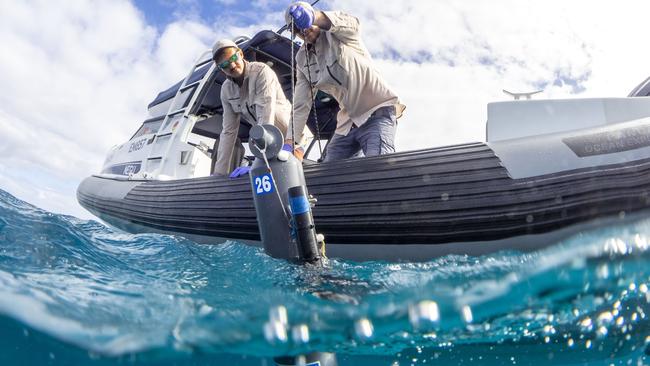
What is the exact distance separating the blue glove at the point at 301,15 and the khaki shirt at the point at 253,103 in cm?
133

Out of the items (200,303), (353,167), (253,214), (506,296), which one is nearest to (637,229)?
(506,296)

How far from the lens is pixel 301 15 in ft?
7.87

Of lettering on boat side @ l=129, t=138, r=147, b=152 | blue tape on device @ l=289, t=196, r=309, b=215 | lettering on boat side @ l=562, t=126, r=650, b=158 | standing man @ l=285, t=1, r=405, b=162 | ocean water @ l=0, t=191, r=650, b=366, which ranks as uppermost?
lettering on boat side @ l=129, t=138, r=147, b=152

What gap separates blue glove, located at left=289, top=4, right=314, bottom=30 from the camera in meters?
2.36

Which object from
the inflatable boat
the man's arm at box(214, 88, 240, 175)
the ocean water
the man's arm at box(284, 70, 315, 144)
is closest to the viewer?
the ocean water

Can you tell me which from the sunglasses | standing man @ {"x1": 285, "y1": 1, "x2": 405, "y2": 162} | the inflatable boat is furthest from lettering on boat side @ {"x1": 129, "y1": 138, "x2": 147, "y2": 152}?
standing man @ {"x1": 285, "y1": 1, "x2": 405, "y2": 162}

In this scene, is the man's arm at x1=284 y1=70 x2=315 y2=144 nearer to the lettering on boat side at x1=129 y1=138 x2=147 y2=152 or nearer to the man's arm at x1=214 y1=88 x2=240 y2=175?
the man's arm at x1=214 y1=88 x2=240 y2=175

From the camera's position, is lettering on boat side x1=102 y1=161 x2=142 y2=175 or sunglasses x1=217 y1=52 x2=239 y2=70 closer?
sunglasses x1=217 y1=52 x2=239 y2=70

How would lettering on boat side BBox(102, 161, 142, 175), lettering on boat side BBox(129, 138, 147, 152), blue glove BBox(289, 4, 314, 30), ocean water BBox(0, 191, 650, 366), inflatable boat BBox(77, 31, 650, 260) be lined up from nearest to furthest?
ocean water BBox(0, 191, 650, 366)
inflatable boat BBox(77, 31, 650, 260)
blue glove BBox(289, 4, 314, 30)
lettering on boat side BBox(102, 161, 142, 175)
lettering on boat side BBox(129, 138, 147, 152)

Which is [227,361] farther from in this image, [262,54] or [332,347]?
[262,54]

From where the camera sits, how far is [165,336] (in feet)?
6.32

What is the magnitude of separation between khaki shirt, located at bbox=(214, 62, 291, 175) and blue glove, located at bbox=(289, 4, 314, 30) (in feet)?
4.36

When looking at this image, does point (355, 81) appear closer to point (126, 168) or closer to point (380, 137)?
point (380, 137)

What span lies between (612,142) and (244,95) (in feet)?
10.1
